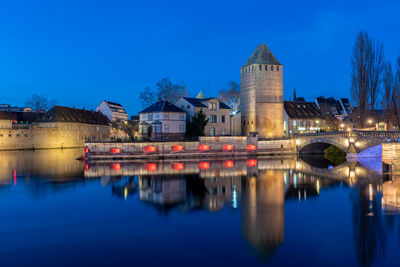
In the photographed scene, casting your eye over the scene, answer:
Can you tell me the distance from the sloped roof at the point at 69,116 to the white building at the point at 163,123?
22.4 meters

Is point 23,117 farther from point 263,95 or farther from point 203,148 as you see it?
point 263,95

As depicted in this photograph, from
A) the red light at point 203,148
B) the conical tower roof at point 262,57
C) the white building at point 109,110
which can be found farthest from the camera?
the white building at point 109,110

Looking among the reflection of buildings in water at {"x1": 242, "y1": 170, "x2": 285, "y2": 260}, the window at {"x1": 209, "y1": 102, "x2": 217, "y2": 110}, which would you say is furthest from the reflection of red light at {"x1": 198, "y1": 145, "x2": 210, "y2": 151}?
the reflection of buildings in water at {"x1": 242, "y1": 170, "x2": 285, "y2": 260}

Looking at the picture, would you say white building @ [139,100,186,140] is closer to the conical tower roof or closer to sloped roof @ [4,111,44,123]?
the conical tower roof

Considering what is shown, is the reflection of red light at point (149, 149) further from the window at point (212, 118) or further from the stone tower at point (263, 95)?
the stone tower at point (263, 95)

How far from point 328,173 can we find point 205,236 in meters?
19.0

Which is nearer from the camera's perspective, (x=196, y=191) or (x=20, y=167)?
(x=196, y=191)

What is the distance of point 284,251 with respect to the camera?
34.0ft

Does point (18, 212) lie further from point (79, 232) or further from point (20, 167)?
point (20, 167)

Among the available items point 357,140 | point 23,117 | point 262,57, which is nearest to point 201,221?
point 357,140

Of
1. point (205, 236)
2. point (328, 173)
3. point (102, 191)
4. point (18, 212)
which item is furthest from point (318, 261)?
point (328, 173)

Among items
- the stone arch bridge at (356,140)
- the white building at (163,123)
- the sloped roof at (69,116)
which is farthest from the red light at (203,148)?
the sloped roof at (69,116)

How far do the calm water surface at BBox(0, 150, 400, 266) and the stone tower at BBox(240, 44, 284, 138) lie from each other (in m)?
26.0

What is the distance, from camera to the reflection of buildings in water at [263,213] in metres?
11.1
